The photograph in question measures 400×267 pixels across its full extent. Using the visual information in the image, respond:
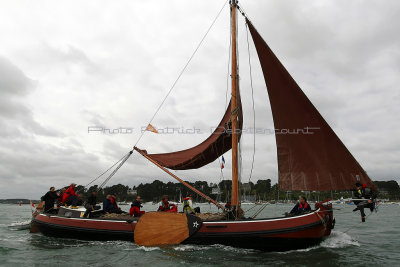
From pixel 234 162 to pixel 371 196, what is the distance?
5464mm

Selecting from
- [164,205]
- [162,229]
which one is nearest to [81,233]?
[164,205]

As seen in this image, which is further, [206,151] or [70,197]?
[70,197]

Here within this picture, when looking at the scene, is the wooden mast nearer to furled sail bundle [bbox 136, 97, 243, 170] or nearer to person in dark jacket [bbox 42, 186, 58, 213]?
furled sail bundle [bbox 136, 97, 243, 170]

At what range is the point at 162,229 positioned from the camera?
507 inches

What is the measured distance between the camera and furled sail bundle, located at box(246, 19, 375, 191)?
1194cm

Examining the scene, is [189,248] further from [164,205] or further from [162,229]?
[164,205]

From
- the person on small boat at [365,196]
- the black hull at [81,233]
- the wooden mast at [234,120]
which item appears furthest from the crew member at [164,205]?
the person on small boat at [365,196]

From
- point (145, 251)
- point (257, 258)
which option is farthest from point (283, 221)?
point (145, 251)

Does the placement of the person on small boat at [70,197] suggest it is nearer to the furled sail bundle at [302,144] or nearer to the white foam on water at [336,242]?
the furled sail bundle at [302,144]

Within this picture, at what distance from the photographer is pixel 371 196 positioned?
38.5 feet

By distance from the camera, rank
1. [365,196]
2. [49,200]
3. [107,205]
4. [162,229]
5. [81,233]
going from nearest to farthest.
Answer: [365,196] < [162,229] < [81,233] < [107,205] < [49,200]

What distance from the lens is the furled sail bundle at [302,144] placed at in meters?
11.9

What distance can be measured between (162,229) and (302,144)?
670 cm

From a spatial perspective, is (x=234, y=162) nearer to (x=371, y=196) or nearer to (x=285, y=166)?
(x=285, y=166)
